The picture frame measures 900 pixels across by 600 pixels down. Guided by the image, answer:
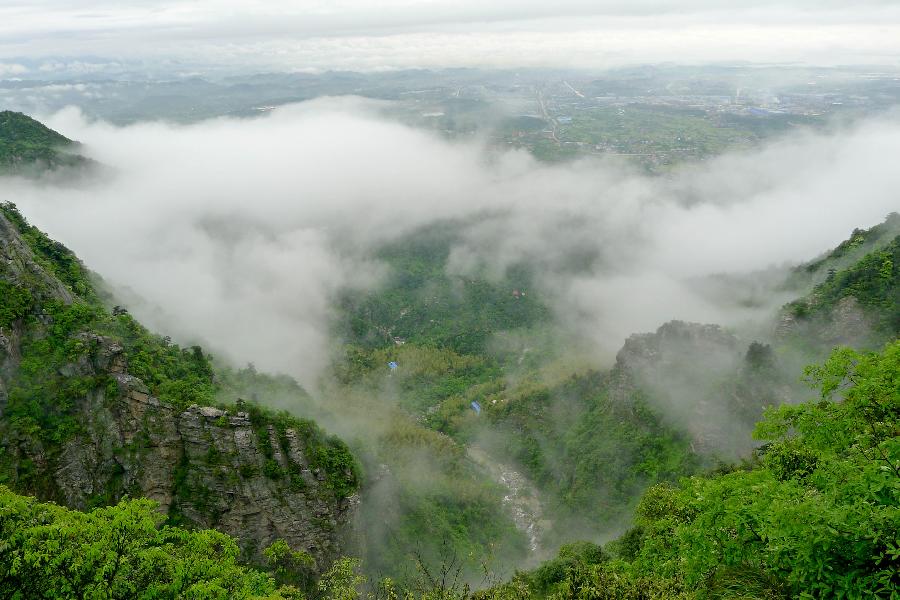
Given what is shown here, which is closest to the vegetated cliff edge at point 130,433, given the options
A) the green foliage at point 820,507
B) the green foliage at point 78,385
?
the green foliage at point 78,385

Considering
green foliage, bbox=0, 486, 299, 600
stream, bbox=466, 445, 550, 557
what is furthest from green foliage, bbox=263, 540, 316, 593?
stream, bbox=466, 445, 550, 557

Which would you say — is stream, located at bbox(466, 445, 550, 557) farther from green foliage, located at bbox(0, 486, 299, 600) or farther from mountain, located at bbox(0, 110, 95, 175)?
mountain, located at bbox(0, 110, 95, 175)

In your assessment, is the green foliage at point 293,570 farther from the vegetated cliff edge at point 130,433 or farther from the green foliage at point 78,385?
the green foliage at point 78,385

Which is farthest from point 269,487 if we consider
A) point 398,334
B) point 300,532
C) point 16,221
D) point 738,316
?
point 398,334

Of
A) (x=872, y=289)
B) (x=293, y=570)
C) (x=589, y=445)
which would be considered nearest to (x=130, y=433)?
(x=293, y=570)

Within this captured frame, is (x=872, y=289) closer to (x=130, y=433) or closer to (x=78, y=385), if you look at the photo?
(x=130, y=433)
